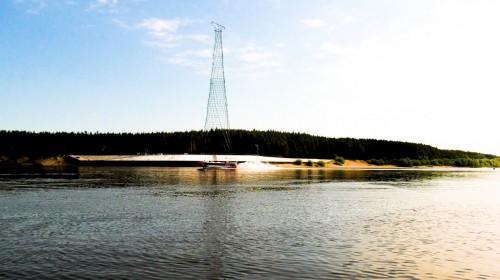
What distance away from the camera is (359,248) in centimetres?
2805

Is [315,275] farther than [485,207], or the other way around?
[485,207]

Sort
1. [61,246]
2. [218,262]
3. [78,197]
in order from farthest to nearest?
[78,197], [61,246], [218,262]

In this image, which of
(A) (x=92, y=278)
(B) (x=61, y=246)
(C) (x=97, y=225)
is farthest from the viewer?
(C) (x=97, y=225)

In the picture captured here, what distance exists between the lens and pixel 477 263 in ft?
81.6

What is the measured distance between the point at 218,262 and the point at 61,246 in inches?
367

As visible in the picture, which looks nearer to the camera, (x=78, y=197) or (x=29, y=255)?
(x=29, y=255)

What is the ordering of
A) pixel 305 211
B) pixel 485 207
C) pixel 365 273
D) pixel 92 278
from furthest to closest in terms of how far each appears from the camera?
pixel 485 207 < pixel 305 211 < pixel 365 273 < pixel 92 278

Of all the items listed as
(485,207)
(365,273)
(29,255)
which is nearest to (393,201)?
(485,207)

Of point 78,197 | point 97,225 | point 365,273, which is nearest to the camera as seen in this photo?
point 365,273

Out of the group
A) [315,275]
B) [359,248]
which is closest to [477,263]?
[359,248]

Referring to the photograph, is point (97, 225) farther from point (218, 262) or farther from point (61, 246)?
point (218, 262)

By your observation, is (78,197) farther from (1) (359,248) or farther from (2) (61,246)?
(1) (359,248)

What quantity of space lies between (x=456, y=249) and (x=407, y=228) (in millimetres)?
8225

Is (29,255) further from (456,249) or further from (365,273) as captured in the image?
(456,249)
